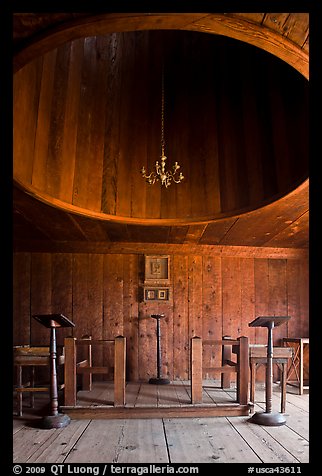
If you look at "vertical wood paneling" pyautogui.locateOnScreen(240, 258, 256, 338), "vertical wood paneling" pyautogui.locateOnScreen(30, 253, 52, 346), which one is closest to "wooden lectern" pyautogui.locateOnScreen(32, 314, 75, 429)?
"vertical wood paneling" pyautogui.locateOnScreen(30, 253, 52, 346)

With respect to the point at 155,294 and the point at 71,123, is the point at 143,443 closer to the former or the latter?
the point at 155,294

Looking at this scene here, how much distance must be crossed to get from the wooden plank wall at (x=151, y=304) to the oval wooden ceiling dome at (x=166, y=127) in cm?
101

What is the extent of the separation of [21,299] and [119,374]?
2278 millimetres

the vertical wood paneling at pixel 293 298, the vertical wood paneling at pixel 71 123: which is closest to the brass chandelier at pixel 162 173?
the vertical wood paneling at pixel 71 123

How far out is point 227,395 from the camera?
5.20 meters

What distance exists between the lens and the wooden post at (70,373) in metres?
4.56

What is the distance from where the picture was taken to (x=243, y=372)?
473cm

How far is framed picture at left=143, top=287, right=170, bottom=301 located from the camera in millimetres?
6391

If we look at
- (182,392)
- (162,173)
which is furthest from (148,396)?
(162,173)

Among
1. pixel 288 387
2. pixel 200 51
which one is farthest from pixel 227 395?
pixel 200 51

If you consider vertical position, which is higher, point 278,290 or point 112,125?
point 112,125

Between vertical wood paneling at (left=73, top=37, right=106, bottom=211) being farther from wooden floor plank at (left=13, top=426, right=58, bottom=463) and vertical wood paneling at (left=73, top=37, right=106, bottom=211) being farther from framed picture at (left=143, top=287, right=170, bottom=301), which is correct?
wooden floor plank at (left=13, top=426, right=58, bottom=463)

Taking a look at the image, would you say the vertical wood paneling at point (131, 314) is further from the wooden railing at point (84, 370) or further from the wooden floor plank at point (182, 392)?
the wooden railing at point (84, 370)
